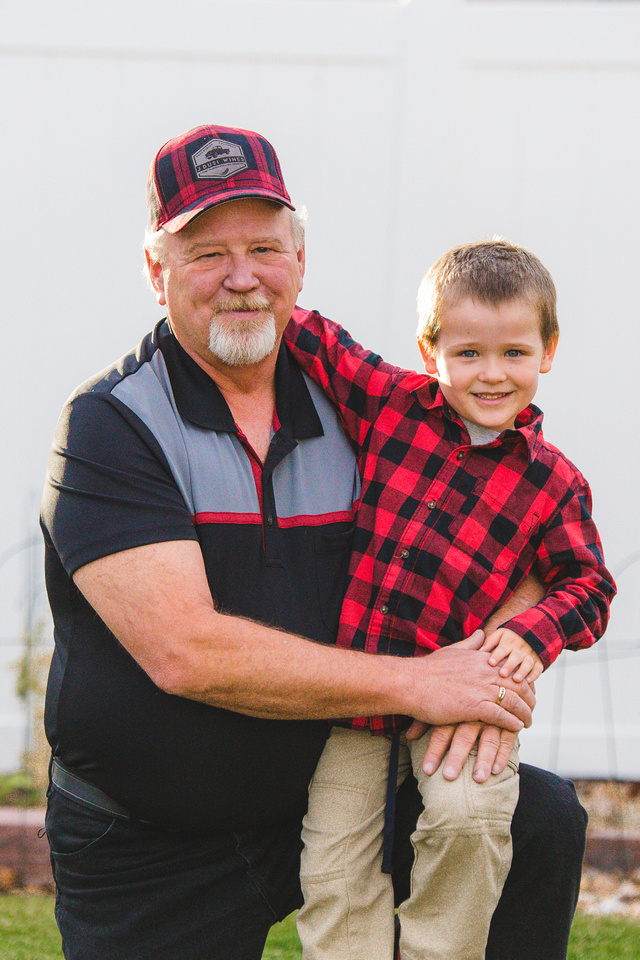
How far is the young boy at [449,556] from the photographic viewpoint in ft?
6.09

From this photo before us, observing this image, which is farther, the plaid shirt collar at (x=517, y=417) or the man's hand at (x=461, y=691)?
the plaid shirt collar at (x=517, y=417)

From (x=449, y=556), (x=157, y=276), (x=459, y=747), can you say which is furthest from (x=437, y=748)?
(x=157, y=276)

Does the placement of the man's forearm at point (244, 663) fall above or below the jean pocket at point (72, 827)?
above

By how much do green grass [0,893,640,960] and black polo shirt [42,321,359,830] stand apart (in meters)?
1.11

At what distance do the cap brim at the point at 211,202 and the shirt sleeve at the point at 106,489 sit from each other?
0.37 m

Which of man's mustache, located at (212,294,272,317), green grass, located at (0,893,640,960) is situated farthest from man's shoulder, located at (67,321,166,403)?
green grass, located at (0,893,640,960)

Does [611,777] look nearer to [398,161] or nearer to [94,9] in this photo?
[398,161]

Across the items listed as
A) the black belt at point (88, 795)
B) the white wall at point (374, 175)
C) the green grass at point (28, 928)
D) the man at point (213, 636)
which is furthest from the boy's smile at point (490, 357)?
the green grass at point (28, 928)

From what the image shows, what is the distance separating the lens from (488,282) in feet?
6.13

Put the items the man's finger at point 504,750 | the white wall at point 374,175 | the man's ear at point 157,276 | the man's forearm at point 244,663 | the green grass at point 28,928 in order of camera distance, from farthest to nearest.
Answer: the white wall at point 374,175, the green grass at point 28,928, the man's ear at point 157,276, the man's finger at point 504,750, the man's forearm at point 244,663

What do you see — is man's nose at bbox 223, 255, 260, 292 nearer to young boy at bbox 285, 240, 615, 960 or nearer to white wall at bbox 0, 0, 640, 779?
young boy at bbox 285, 240, 615, 960

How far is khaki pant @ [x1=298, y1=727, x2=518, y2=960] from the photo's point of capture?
69.9 inches

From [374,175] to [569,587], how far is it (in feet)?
6.32

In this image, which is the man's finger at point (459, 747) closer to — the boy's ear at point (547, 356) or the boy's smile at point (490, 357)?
the boy's smile at point (490, 357)
